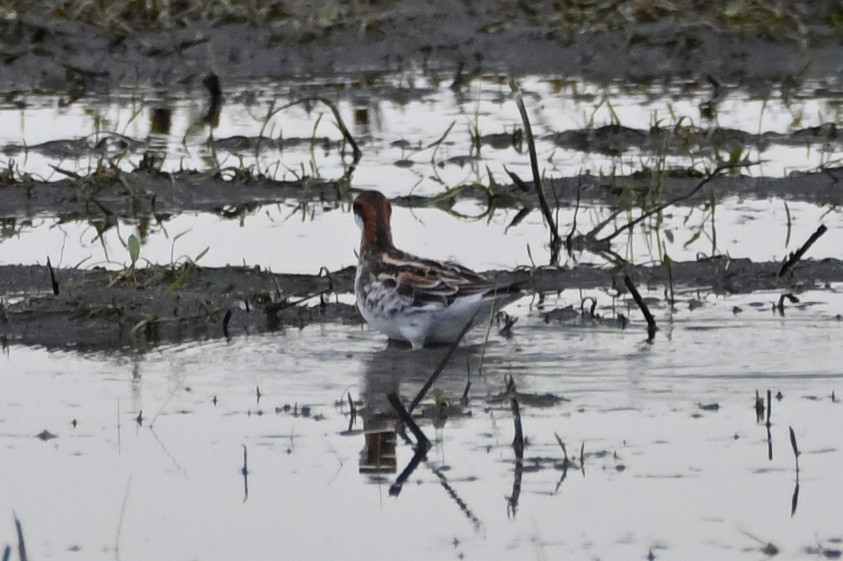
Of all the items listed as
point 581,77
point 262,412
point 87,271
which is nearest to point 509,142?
point 581,77

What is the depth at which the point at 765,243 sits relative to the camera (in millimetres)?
10227

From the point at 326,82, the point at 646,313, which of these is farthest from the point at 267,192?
the point at 326,82

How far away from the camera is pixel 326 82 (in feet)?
54.5

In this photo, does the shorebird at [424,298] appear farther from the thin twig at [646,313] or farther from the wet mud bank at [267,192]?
the wet mud bank at [267,192]

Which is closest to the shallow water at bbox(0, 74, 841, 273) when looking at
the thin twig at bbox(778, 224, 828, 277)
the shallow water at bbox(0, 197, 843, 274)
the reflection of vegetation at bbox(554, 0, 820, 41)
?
the shallow water at bbox(0, 197, 843, 274)

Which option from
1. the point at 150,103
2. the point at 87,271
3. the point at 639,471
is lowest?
the point at 639,471

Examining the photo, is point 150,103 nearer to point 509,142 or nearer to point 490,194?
point 509,142

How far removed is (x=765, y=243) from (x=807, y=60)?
7.03 m

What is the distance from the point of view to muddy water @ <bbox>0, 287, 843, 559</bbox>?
18.2 ft

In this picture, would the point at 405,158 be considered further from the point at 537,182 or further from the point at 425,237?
the point at 537,182

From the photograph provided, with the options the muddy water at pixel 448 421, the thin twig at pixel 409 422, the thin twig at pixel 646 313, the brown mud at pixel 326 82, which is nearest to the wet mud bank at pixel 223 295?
the brown mud at pixel 326 82

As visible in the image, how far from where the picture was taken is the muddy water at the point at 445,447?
555 centimetres

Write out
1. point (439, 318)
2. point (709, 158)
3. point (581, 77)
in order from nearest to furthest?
point (439, 318) < point (709, 158) < point (581, 77)

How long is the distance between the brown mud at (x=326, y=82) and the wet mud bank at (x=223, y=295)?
1cm
